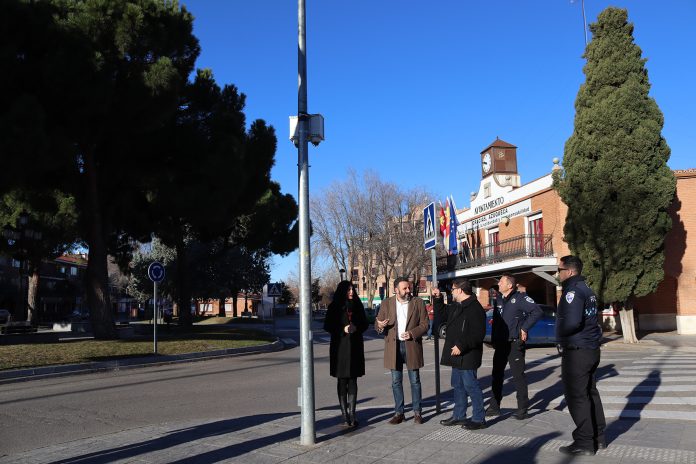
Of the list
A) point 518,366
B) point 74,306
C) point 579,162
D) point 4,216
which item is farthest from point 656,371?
point 74,306

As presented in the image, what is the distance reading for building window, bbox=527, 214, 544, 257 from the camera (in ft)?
88.1

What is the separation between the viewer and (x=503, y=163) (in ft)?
111

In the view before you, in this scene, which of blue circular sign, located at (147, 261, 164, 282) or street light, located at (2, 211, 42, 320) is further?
street light, located at (2, 211, 42, 320)

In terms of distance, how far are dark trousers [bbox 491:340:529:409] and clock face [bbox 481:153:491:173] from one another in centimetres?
2791

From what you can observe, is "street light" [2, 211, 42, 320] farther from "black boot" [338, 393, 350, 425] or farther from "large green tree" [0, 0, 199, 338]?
"black boot" [338, 393, 350, 425]

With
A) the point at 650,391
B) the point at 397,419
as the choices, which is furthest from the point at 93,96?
the point at 650,391

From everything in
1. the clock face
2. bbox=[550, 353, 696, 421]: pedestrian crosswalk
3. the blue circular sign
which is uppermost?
the clock face

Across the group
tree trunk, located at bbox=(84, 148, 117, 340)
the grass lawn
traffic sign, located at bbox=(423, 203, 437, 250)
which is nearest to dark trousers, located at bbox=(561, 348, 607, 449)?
traffic sign, located at bbox=(423, 203, 437, 250)

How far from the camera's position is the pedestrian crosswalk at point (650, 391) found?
25.3 feet

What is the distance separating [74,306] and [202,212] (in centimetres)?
7039

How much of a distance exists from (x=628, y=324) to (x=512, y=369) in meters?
14.3

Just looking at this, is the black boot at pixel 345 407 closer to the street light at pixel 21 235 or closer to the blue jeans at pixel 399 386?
the blue jeans at pixel 399 386

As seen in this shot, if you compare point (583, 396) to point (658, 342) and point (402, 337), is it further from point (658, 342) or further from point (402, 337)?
point (658, 342)

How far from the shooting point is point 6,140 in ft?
47.3
